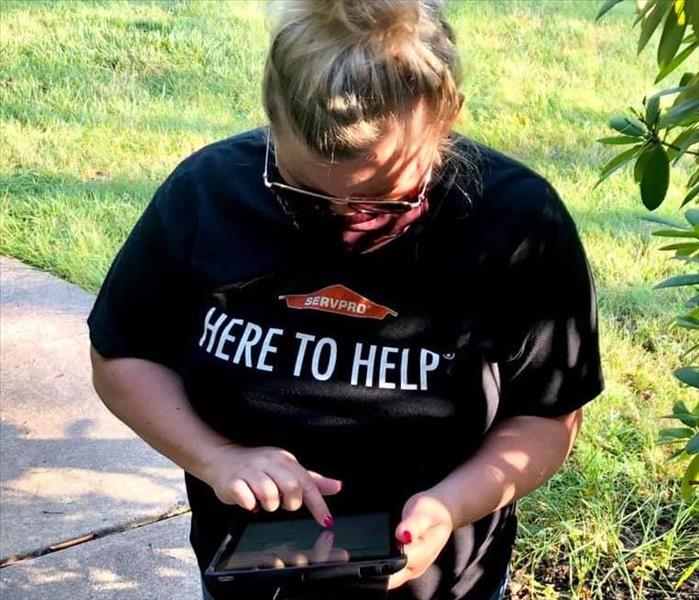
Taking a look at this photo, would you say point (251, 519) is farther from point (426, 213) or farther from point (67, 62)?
point (67, 62)

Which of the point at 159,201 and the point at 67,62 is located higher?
the point at 159,201

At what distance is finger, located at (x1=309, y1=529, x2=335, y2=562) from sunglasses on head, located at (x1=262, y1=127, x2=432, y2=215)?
43cm

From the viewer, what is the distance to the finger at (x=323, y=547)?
135 cm

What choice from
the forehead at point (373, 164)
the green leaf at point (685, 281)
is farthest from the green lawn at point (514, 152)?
the green leaf at point (685, 281)

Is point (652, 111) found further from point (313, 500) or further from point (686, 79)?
point (313, 500)

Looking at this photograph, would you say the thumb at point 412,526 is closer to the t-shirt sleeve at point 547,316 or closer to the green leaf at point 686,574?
the t-shirt sleeve at point 547,316

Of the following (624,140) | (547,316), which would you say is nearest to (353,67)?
(547,316)

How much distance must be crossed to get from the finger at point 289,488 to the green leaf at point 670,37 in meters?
0.84

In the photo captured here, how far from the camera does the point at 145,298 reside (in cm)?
150

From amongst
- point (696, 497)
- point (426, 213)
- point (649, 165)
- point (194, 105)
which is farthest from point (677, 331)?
point (194, 105)

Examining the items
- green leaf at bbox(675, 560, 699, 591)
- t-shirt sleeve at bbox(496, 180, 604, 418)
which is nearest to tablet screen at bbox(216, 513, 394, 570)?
t-shirt sleeve at bbox(496, 180, 604, 418)

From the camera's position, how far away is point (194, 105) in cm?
605

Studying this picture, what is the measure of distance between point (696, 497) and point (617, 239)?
6.20ft

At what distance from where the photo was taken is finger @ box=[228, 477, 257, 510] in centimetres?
139
